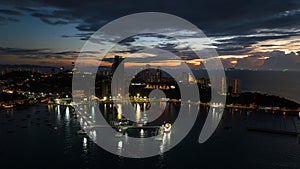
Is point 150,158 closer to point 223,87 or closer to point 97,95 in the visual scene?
point 97,95

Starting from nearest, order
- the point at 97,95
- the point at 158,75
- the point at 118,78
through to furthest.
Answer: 1. the point at 97,95
2. the point at 118,78
3. the point at 158,75

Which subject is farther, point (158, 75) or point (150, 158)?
point (158, 75)

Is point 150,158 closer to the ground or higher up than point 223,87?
closer to the ground

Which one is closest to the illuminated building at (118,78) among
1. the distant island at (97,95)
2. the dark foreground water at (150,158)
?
the distant island at (97,95)

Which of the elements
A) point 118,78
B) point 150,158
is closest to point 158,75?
point 118,78

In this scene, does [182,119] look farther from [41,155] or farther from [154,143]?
[41,155]

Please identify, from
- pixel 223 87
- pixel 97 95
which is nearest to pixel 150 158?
pixel 97 95

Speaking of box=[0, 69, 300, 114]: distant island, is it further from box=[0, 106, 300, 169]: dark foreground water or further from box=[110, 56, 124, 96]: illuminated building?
box=[0, 106, 300, 169]: dark foreground water

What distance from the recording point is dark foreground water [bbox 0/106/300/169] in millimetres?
6637

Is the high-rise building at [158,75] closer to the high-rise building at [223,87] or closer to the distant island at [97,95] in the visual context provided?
the distant island at [97,95]

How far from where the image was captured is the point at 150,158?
22.9 ft

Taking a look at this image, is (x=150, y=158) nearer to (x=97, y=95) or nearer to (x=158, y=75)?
(x=97, y=95)

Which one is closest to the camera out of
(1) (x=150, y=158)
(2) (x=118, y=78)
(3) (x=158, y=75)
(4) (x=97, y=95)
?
(1) (x=150, y=158)

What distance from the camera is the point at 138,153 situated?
7262 mm
